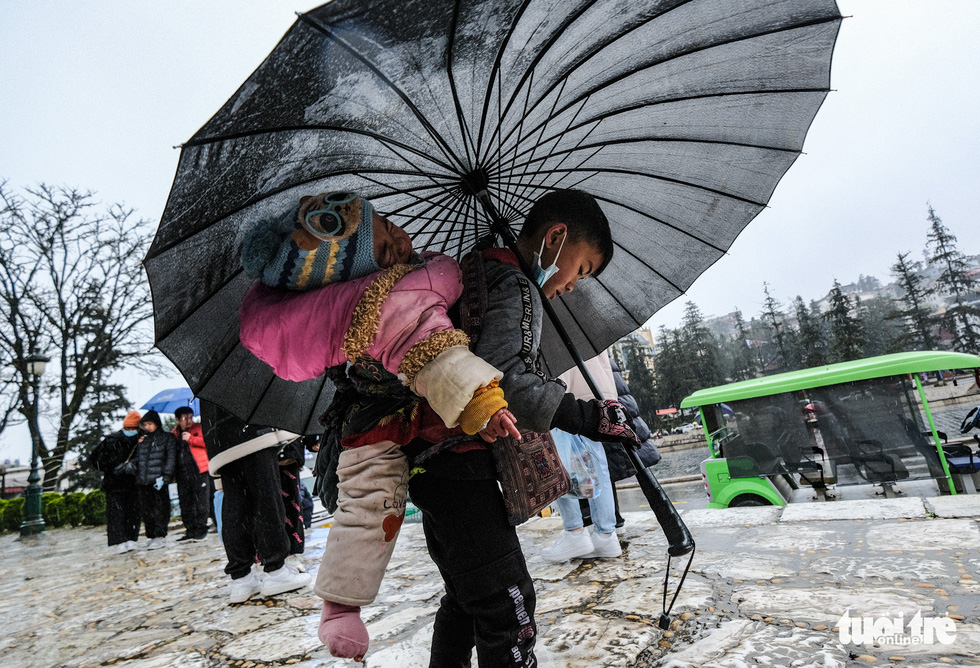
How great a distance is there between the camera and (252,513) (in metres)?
3.73

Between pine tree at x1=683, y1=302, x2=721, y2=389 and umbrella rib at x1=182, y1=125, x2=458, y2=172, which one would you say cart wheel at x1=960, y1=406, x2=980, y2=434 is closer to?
pine tree at x1=683, y1=302, x2=721, y2=389

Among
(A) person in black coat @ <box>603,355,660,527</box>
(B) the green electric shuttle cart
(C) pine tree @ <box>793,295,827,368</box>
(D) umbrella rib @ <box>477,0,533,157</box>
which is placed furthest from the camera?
(C) pine tree @ <box>793,295,827,368</box>

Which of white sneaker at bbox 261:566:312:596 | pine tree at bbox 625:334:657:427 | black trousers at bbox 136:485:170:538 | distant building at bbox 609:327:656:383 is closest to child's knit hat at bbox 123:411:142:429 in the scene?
black trousers at bbox 136:485:170:538

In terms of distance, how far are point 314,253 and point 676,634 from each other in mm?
2066

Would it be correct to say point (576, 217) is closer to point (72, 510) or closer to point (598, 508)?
point (598, 508)

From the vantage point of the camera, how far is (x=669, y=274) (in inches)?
91.5

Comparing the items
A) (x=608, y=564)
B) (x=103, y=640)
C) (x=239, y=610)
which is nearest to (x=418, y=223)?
(x=608, y=564)

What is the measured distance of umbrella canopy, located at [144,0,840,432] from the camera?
1.37 meters

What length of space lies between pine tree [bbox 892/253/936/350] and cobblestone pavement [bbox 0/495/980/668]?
1807 centimetres

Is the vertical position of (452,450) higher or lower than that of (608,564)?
higher

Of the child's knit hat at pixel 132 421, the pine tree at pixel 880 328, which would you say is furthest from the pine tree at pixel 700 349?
the child's knit hat at pixel 132 421

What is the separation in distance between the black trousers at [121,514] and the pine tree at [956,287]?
24.3 meters

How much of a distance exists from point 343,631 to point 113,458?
9.19 meters

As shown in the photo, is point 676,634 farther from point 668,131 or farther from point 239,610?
point 239,610
